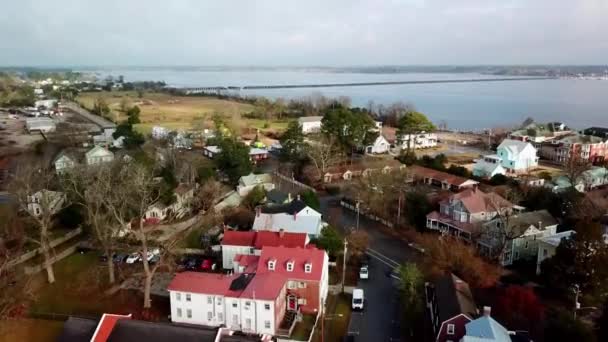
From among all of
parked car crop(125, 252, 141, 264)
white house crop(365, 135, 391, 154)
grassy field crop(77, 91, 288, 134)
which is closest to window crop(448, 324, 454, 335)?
parked car crop(125, 252, 141, 264)

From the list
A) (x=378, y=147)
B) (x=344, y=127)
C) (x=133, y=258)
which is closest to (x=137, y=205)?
(x=133, y=258)

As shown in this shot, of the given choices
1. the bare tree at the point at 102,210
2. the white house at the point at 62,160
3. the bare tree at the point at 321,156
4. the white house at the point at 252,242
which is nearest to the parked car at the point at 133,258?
the bare tree at the point at 102,210

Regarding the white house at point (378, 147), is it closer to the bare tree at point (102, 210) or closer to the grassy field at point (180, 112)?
the grassy field at point (180, 112)

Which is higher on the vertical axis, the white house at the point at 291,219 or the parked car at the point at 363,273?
the white house at the point at 291,219

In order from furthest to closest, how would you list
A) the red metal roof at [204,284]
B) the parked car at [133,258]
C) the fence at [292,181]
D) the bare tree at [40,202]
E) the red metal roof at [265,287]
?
the fence at [292,181] → the parked car at [133,258] → the bare tree at [40,202] → the red metal roof at [204,284] → the red metal roof at [265,287]

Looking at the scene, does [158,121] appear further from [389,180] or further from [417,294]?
[417,294]

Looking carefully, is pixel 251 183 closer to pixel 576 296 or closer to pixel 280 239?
pixel 280 239
